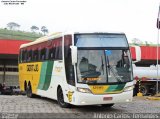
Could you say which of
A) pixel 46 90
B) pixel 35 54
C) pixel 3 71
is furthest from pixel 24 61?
pixel 3 71

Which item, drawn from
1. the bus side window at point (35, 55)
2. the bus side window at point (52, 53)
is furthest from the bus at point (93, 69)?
the bus side window at point (35, 55)

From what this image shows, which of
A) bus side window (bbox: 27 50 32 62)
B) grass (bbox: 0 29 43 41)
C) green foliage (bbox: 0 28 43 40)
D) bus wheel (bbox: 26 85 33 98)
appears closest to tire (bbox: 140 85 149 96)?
bus wheel (bbox: 26 85 33 98)

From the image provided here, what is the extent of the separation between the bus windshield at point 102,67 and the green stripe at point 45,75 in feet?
10.3

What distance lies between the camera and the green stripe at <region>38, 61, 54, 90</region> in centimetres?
1780

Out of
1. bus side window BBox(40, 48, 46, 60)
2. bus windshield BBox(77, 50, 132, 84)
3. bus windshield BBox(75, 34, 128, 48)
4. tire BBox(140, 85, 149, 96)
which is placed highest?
bus windshield BBox(75, 34, 128, 48)

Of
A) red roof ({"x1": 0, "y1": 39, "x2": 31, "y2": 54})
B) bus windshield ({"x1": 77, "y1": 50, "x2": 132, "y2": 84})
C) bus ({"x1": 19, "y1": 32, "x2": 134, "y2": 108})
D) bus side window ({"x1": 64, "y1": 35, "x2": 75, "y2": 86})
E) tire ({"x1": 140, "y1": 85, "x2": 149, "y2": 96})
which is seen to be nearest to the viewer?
bus ({"x1": 19, "y1": 32, "x2": 134, "y2": 108})

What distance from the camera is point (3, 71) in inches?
1587

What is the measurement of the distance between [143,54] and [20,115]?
2974cm

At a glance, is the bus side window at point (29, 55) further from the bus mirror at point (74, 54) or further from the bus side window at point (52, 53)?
the bus mirror at point (74, 54)

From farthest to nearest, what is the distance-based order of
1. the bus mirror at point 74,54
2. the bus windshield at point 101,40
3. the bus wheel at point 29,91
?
the bus wheel at point 29,91, the bus windshield at point 101,40, the bus mirror at point 74,54

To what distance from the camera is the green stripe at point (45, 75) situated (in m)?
17.8

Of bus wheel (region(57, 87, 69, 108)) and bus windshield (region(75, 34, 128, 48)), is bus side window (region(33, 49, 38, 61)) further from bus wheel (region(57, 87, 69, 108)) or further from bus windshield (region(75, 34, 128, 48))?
bus windshield (region(75, 34, 128, 48))

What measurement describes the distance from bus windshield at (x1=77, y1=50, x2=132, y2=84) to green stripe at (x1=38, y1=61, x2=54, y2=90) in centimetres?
313

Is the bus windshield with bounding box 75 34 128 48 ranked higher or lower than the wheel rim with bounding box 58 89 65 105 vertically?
higher
